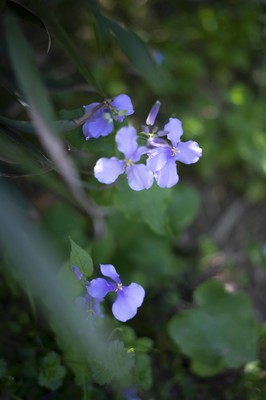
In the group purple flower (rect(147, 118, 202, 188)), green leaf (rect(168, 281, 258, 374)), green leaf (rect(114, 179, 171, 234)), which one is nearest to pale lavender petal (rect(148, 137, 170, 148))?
purple flower (rect(147, 118, 202, 188))

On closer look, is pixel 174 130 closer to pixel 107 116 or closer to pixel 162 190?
pixel 107 116

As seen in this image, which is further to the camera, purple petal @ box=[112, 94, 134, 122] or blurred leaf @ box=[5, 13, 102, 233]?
purple petal @ box=[112, 94, 134, 122]

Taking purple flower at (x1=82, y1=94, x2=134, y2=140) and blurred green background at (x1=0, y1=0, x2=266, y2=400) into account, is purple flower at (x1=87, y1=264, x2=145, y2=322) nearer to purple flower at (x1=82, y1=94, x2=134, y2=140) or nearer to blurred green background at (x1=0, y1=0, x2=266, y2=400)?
blurred green background at (x1=0, y1=0, x2=266, y2=400)

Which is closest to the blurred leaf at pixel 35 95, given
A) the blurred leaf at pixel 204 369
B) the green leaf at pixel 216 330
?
the green leaf at pixel 216 330

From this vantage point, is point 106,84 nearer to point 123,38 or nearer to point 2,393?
point 123,38

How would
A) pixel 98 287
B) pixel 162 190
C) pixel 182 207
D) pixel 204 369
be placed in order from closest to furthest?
1. pixel 98 287
2. pixel 162 190
3. pixel 204 369
4. pixel 182 207

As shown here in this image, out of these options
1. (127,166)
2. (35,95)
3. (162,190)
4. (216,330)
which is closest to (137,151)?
(127,166)

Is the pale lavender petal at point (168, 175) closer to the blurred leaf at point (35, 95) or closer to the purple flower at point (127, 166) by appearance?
the purple flower at point (127, 166)
